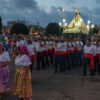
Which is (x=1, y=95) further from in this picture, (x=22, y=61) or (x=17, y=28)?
(x=17, y=28)

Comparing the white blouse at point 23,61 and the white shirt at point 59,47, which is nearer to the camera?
the white blouse at point 23,61

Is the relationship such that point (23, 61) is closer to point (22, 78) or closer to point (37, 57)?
point (22, 78)

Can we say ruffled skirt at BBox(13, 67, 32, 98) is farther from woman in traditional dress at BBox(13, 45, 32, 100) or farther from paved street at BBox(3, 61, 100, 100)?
paved street at BBox(3, 61, 100, 100)

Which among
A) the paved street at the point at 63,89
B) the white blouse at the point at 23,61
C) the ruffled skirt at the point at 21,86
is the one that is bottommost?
the paved street at the point at 63,89

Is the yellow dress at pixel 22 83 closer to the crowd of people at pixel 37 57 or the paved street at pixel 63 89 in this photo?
the crowd of people at pixel 37 57

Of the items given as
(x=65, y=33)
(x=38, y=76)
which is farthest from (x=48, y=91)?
(x=65, y=33)

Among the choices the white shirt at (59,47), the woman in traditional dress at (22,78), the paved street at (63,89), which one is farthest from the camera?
the white shirt at (59,47)

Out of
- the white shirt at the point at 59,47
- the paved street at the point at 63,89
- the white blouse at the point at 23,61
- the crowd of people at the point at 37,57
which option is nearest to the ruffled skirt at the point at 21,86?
the crowd of people at the point at 37,57

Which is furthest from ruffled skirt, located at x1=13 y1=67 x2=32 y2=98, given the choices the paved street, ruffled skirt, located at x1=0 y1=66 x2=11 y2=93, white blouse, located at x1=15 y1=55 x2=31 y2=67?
the paved street

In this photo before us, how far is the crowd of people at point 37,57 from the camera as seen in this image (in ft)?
16.1

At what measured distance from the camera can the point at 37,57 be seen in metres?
10.9

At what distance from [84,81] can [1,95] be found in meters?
3.76

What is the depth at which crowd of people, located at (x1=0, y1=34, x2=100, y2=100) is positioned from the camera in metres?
4.89

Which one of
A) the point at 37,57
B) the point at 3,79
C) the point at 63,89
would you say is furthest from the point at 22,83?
the point at 37,57
